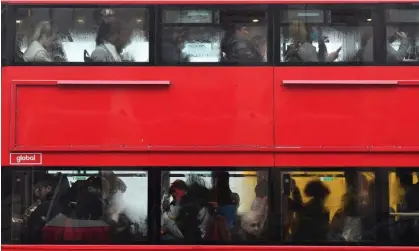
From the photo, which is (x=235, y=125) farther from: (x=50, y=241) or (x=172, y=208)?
(x=50, y=241)

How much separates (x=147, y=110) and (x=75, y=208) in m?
1.05

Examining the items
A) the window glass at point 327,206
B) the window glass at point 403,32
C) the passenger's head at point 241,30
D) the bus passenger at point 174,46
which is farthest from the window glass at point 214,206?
the window glass at point 403,32

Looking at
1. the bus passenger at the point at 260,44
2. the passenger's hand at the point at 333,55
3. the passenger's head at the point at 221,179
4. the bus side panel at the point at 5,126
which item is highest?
the bus passenger at the point at 260,44

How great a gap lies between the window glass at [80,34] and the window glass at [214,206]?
1.18m

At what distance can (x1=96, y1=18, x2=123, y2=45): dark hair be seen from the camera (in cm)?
394

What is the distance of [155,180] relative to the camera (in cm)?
383

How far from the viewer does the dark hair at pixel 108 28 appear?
3.94 metres

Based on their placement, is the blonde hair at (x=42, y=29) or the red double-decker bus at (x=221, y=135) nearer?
the red double-decker bus at (x=221, y=135)

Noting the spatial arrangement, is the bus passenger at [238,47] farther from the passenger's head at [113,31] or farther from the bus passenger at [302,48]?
the passenger's head at [113,31]

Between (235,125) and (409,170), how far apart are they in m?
1.52

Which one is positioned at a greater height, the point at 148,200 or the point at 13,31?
the point at 13,31

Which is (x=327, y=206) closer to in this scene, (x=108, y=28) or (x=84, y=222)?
(x=84, y=222)

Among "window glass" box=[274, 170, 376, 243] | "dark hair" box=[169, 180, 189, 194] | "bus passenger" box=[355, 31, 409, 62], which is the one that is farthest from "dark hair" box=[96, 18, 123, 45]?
"bus passenger" box=[355, 31, 409, 62]

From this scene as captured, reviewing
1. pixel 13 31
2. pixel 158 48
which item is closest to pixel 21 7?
pixel 13 31
